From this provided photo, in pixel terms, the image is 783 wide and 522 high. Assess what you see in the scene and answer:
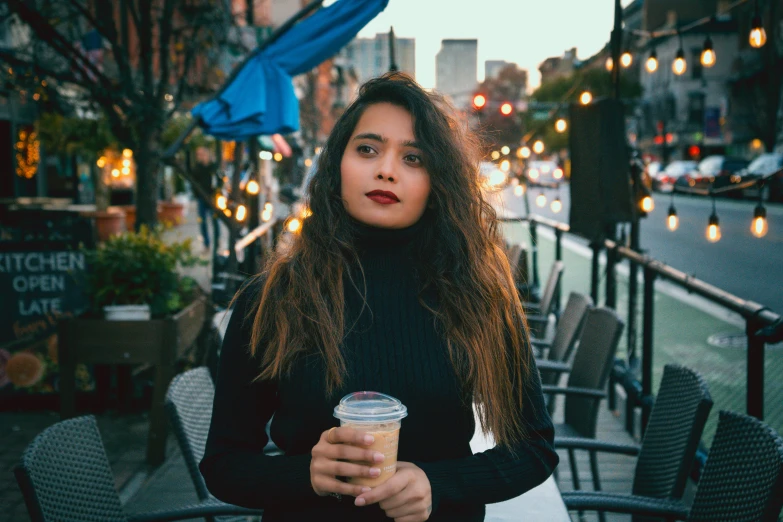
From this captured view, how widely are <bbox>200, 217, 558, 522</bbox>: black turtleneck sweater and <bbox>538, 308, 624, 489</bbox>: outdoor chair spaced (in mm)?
2002

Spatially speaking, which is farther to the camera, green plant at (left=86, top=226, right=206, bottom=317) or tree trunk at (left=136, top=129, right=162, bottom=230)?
tree trunk at (left=136, top=129, right=162, bottom=230)

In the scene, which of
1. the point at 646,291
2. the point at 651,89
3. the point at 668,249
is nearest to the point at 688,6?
the point at 651,89

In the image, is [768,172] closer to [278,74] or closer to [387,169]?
[278,74]

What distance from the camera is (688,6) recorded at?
68.1m

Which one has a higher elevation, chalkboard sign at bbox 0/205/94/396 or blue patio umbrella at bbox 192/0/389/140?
blue patio umbrella at bbox 192/0/389/140

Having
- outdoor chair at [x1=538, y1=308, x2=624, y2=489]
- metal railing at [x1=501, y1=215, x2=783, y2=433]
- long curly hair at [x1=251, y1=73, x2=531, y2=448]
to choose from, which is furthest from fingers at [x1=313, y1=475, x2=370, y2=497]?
outdoor chair at [x1=538, y1=308, x2=624, y2=489]

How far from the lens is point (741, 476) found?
2010 millimetres

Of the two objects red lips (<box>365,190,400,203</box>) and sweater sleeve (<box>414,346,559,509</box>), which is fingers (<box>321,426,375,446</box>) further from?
red lips (<box>365,190,400,203</box>)

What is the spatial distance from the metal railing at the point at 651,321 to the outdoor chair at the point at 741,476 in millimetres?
1012

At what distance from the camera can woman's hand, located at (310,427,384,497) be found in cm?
134

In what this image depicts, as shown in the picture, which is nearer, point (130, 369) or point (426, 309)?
point (426, 309)

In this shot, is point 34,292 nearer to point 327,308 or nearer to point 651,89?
point 327,308

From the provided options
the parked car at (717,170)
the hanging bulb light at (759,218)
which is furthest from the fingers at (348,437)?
the parked car at (717,170)

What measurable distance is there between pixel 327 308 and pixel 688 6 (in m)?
75.6
